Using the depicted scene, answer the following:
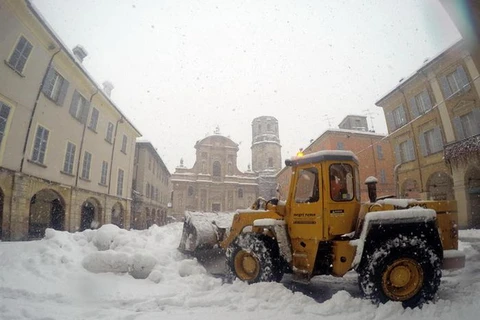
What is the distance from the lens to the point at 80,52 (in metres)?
15.3

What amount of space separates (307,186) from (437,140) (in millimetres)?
15274

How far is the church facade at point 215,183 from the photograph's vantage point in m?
38.9

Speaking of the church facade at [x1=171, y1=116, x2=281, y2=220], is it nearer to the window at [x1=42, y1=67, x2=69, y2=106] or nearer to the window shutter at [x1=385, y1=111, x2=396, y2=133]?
the window shutter at [x1=385, y1=111, x2=396, y2=133]

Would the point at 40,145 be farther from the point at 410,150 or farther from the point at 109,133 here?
the point at 410,150

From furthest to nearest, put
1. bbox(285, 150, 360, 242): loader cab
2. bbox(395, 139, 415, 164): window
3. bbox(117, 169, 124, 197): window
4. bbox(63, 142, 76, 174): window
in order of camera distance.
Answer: bbox(117, 169, 124, 197): window
bbox(395, 139, 415, 164): window
bbox(63, 142, 76, 174): window
bbox(285, 150, 360, 242): loader cab

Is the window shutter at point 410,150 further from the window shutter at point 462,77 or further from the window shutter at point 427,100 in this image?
the window shutter at point 462,77

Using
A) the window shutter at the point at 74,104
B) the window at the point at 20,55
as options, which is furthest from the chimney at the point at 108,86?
the window at the point at 20,55

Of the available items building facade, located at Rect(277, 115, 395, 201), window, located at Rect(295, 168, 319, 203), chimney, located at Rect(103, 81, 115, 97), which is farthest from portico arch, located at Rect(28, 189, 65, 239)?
building facade, located at Rect(277, 115, 395, 201)

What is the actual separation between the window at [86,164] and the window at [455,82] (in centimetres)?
1934

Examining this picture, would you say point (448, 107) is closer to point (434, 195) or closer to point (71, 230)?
point (434, 195)

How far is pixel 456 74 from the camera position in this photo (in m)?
14.3

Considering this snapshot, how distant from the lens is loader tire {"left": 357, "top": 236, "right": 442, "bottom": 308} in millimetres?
3512

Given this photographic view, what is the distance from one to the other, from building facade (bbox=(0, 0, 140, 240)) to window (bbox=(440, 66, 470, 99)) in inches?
745

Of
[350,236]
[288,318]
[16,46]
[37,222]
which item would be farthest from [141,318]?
[37,222]
